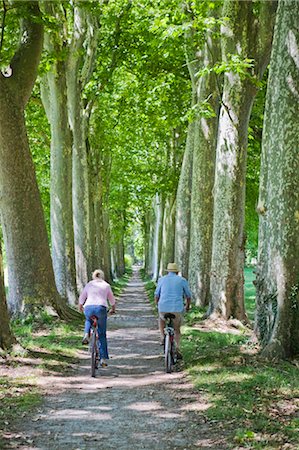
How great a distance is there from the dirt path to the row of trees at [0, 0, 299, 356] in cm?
196

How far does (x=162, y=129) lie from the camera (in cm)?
3150

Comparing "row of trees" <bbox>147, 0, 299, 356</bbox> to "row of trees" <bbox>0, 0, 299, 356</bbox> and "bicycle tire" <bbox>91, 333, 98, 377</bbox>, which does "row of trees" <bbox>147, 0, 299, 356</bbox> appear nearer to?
"row of trees" <bbox>0, 0, 299, 356</bbox>

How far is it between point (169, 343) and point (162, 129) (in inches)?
840

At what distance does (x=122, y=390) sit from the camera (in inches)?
393

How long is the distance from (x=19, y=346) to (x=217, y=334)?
189 inches

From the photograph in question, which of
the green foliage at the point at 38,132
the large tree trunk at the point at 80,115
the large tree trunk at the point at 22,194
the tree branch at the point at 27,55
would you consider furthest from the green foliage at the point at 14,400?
the green foliage at the point at 38,132

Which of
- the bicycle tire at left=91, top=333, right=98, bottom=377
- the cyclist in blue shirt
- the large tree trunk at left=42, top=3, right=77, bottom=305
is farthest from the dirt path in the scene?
the large tree trunk at left=42, top=3, right=77, bottom=305

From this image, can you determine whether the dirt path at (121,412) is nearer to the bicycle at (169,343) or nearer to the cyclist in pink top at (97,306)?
the bicycle at (169,343)

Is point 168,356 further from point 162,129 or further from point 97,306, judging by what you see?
point 162,129

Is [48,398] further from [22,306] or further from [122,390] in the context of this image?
[22,306]

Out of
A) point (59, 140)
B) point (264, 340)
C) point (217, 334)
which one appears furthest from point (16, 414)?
point (59, 140)

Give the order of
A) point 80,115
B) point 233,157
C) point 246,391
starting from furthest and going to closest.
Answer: point 80,115 < point 233,157 < point 246,391

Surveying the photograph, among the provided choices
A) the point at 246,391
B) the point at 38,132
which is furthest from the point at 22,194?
the point at 38,132

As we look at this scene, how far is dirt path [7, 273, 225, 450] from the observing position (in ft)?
22.8
